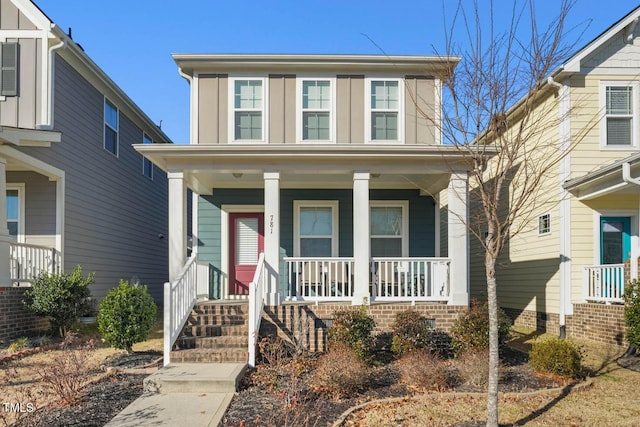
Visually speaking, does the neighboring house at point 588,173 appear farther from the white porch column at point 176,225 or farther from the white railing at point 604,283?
the white porch column at point 176,225

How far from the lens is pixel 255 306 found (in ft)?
26.9

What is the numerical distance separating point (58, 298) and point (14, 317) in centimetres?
93

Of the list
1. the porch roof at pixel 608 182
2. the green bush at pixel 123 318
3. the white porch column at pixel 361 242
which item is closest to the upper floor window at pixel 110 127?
the green bush at pixel 123 318

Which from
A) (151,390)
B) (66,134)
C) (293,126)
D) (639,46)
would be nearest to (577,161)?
(639,46)

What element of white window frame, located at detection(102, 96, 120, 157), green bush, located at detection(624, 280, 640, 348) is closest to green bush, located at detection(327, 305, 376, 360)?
green bush, located at detection(624, 280, 640, 348)

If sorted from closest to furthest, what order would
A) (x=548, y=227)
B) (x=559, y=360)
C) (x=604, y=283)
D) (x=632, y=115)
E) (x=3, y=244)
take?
(x=559, y=360) < (x=3, y=244) < (x=604, y=283) < (x=632, y=115) < (x=548, y=227)

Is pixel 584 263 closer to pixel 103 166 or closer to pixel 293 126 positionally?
pixel 293 126

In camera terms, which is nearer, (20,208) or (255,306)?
(255,306)

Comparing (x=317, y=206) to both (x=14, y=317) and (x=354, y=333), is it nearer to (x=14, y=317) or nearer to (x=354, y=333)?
(x=354, y=333)

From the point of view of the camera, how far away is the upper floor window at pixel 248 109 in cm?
1116

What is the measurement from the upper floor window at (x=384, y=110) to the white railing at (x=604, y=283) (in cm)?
484

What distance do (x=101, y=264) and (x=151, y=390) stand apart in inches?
322

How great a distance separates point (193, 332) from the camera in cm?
857

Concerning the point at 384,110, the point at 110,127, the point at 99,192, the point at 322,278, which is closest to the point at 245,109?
the point at 384,110
